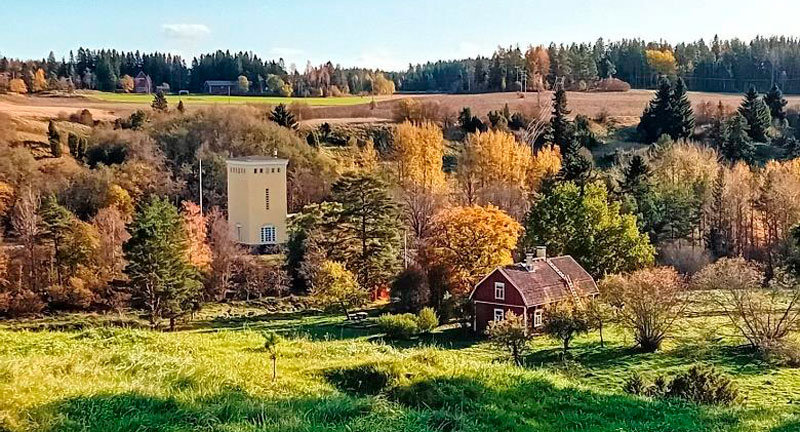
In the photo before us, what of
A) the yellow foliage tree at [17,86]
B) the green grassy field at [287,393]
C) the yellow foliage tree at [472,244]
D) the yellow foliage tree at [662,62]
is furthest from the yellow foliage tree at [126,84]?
the green grassy field at [287,393]

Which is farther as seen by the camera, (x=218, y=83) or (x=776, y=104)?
(x=218, y=83)

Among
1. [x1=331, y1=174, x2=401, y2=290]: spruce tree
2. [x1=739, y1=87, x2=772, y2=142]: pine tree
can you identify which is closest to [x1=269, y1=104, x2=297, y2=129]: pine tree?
[x1=331, y1=174, x2=401, y2=290]: spruce tree

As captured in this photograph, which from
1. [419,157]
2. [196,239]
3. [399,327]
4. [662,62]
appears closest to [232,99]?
[419,157]

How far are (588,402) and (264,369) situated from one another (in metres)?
3.88

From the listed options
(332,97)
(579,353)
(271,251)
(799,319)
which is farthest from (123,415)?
(332,97)

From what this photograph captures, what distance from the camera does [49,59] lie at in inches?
2859

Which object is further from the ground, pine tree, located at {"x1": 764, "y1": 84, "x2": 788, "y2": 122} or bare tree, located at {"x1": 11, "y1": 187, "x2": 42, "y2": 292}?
pine tree, located at {"x1": 764, "y1": 84, "x2": 788, "y2": 122}

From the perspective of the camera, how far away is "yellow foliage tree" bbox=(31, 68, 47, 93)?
195ft

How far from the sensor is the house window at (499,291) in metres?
24.8

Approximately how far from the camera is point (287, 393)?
27.4ft

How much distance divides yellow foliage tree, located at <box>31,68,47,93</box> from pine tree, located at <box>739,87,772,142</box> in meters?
50.1

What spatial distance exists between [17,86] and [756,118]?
51.0 meters

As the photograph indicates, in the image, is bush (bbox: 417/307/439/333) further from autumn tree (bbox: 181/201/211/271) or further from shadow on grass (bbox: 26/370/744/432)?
shadow on grass (bbox: 26/370/744/432)

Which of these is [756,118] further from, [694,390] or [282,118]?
[694,390]
